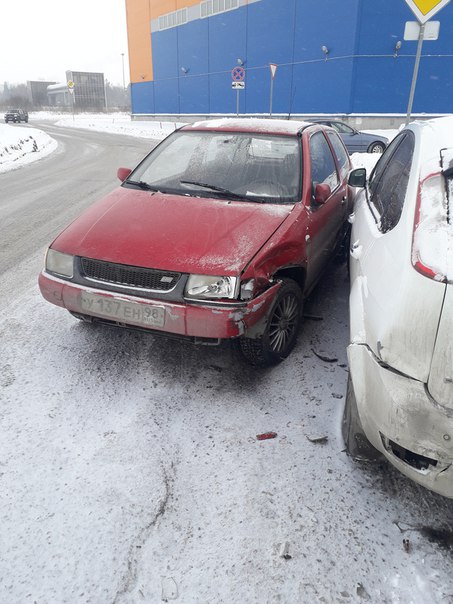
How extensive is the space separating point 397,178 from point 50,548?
9.18 ft

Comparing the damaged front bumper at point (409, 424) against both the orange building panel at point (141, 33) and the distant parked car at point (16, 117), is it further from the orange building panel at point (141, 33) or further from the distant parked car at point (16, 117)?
the distant parked car at point (16, 117)

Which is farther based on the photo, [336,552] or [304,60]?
[304,60]

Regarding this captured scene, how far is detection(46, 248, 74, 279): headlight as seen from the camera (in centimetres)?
297

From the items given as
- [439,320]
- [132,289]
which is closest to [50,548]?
[132,289]

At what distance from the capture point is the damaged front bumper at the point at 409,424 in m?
1.66

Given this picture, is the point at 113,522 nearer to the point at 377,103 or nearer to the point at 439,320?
the point at 439,320

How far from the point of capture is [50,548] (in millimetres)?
1856

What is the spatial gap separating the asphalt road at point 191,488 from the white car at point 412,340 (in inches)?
13.4

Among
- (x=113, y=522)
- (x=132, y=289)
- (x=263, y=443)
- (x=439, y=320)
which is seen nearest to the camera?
(x=439, y=320)

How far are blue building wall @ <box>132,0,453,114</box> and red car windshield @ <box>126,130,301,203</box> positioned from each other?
936 inches

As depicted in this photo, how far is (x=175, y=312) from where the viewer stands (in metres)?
2.63

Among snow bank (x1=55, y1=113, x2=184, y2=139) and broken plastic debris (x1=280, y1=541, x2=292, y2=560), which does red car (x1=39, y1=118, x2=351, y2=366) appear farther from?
snow bank (x1=55, y1=113, x2=184, y2=139)

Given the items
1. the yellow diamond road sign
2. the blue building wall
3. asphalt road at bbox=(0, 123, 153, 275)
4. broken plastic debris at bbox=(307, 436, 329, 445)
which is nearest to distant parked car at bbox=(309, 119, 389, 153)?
asphalt road at bbox=(0, 123, 153, 275)

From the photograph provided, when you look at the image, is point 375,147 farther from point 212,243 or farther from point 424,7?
point 212,243
